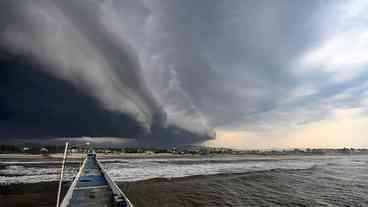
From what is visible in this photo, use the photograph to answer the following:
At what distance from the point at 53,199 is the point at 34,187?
24.1 feet

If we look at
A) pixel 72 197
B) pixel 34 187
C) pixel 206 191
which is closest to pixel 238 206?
pixel 206 191

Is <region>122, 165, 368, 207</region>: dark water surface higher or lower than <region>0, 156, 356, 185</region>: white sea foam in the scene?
lower

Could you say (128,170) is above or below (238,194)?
above

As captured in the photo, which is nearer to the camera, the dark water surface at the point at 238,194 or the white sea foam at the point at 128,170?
the dark water surface at the point at 238,194

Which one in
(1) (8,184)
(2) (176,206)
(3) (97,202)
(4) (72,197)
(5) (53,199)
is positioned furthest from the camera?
(1) (8,184)

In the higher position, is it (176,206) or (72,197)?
(72,197)

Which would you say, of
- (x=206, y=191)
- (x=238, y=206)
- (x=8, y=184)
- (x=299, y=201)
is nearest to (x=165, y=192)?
(x=206, y=191)

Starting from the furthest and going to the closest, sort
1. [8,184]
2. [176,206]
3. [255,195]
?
[8,184] < [255,195] < [176,206]

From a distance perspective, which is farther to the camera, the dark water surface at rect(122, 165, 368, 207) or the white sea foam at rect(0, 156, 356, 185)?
the white sea foam at rect(0, 156, 356, 185)

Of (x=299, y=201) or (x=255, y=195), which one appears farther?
(x=255, y=195)

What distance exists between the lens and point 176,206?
2186 centimetres

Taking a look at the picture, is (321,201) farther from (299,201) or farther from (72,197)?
(72,197)

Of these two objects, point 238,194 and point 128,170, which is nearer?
point 238,194

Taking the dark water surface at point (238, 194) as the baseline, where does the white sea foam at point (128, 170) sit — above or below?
above
